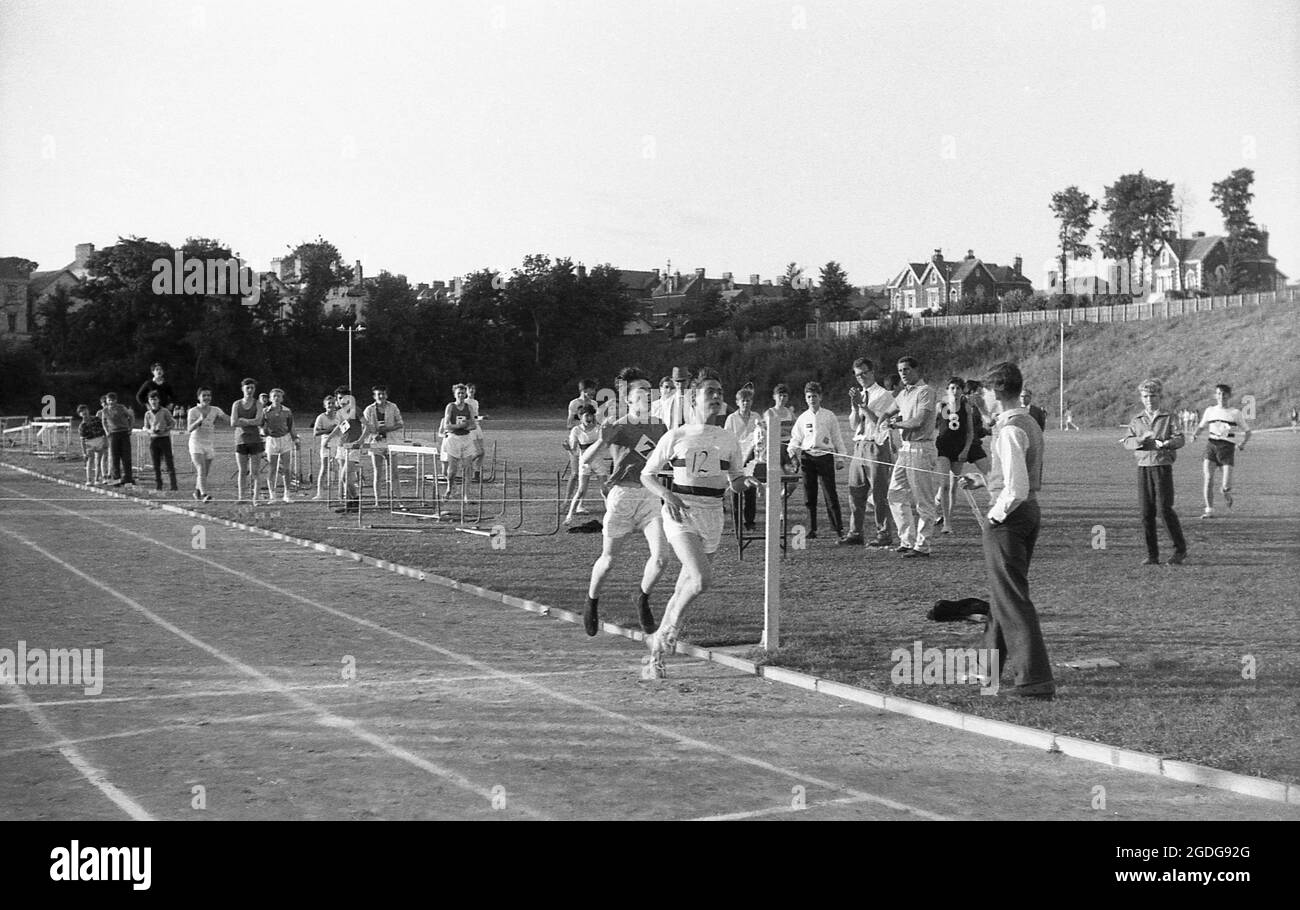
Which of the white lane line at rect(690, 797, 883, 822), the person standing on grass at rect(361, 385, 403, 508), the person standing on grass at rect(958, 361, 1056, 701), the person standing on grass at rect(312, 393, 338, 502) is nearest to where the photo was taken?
the white lane line at rect(690, 797, 883, 822)

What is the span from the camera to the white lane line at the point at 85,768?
5.76m

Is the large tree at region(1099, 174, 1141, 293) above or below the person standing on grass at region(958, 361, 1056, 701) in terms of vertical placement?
above

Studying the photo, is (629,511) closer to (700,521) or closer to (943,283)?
(700,521)

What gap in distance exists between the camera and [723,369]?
9431 cm

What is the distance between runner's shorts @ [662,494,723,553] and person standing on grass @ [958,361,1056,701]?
1815 millimetres

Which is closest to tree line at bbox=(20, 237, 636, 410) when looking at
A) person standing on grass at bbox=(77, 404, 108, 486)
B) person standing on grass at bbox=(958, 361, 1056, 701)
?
person standing on grass at bbox=(77, 404, 108, 486)

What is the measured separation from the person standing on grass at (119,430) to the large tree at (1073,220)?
272 feet

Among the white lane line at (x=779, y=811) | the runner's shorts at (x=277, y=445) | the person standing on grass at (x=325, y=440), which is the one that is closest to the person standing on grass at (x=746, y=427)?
the person standing on grass at (x=325, y=440)

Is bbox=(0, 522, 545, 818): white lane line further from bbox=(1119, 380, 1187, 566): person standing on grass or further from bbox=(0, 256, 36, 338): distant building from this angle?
bbox=(0, 256, 36, 338): distant building

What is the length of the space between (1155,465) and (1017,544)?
685cm

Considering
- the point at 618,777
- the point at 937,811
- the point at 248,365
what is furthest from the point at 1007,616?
the point at 248,365

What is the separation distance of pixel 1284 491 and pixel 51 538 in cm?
2158

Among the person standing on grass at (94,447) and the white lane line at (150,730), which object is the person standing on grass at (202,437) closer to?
the person standing on grass at (94,447)

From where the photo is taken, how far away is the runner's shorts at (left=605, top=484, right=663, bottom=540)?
33.1ft
